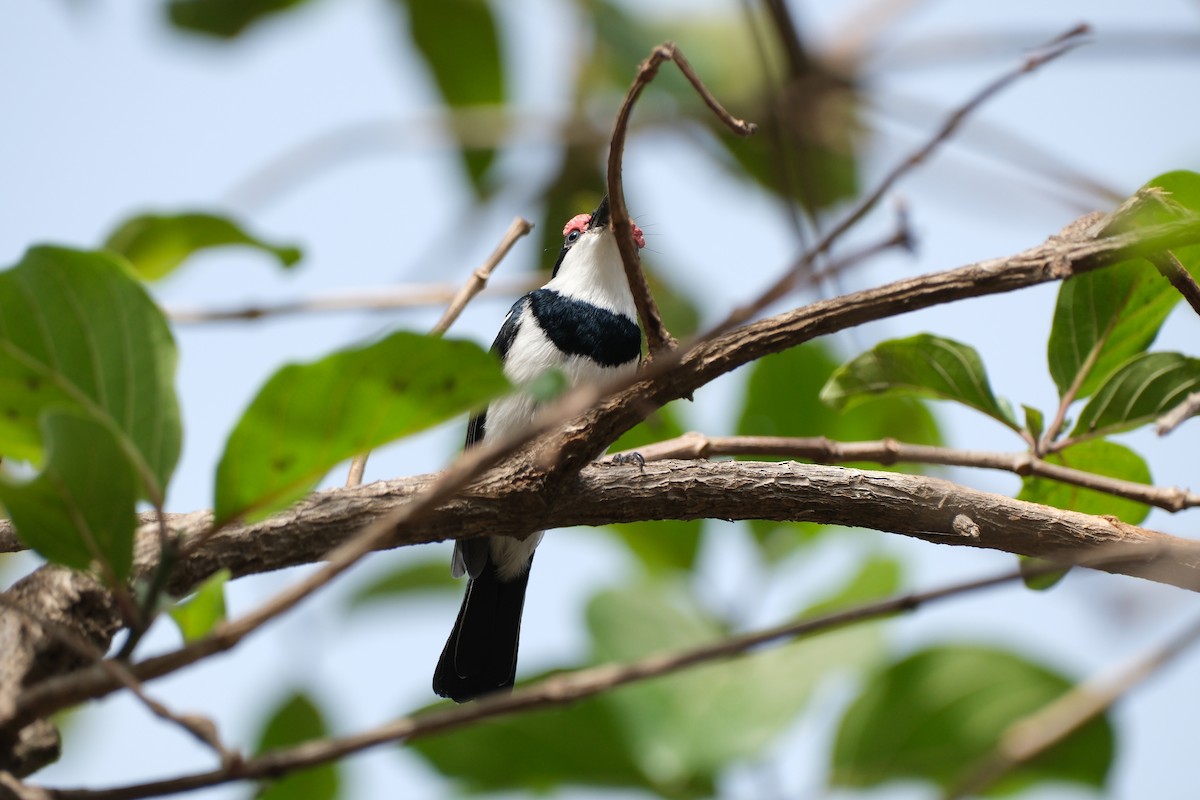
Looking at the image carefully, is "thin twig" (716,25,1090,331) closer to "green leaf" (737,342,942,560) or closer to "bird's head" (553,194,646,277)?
"green leaf" (737,342,942,560)

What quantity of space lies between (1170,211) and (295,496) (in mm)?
1198

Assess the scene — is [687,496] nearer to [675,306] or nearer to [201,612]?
[201,612]

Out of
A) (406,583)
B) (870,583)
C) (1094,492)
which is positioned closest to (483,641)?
(406,583)

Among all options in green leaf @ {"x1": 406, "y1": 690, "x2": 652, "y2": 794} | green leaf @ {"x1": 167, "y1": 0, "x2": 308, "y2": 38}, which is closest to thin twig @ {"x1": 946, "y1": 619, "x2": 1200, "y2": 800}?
green leaf @ {"x1": 406, "y1": 690, "x2": 652, "y2": 794}

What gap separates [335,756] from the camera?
0.89 meters

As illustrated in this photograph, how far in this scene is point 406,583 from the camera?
Result: 2908 millimetres

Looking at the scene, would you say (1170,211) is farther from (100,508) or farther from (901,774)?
(100,508)

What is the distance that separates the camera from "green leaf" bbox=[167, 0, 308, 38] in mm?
3135

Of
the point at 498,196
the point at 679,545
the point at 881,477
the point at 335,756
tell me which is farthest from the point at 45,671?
the point at 498,196

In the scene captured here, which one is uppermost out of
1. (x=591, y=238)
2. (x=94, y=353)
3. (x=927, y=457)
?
(x=591, y=238)

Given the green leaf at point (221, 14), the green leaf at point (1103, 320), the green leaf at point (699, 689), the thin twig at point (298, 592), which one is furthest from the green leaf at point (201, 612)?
the green leaf at point (221, 14)

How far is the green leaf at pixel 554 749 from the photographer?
2.11 metres

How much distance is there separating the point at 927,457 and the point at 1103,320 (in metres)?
0.38

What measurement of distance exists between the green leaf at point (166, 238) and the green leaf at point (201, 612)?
1183mm
